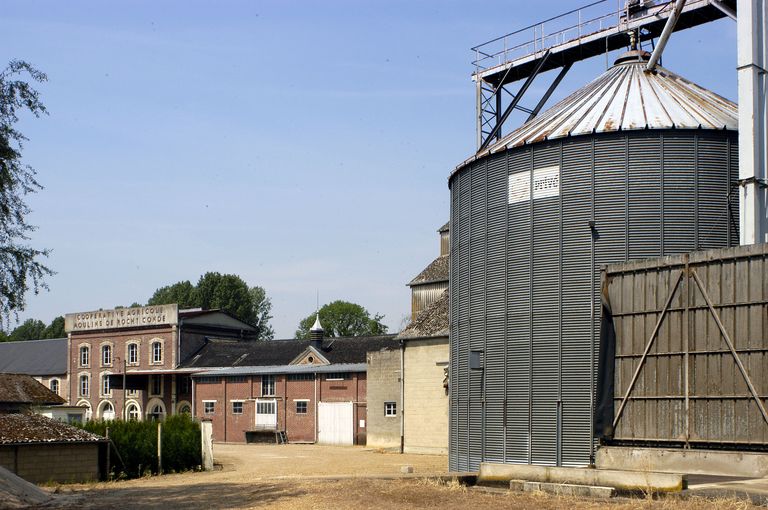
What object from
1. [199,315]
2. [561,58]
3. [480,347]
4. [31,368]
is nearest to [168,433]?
[480,347]

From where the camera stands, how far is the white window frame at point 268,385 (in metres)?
55.0

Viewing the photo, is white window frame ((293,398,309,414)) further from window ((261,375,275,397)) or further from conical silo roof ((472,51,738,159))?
conical silo roof ((472,51,738,159))

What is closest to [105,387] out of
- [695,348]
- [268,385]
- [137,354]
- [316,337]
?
[137,354]

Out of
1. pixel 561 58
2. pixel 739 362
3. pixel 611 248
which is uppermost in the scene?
pixel 561 58

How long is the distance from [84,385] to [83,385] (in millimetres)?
72

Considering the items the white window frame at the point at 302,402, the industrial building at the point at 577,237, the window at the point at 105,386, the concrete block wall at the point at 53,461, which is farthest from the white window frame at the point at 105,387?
the industrial building at the point at 577,237

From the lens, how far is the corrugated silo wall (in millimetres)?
23688

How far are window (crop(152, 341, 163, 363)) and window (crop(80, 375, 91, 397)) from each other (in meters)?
6.92

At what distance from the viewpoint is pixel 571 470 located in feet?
60.2

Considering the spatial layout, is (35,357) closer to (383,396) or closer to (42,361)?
(42,361)

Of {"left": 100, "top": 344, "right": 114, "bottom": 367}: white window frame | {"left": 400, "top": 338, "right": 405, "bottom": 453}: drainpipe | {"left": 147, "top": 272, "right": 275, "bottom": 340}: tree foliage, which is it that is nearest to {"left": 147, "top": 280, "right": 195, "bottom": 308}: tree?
{"left": 147, "top": 272, "right": 275, "bottom": 340}: tree foliage

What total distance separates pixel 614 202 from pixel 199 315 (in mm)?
46706

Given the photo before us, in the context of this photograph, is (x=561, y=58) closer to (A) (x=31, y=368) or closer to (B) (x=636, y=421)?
(B) (x=636, y=421)

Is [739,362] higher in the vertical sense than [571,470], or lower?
higher
